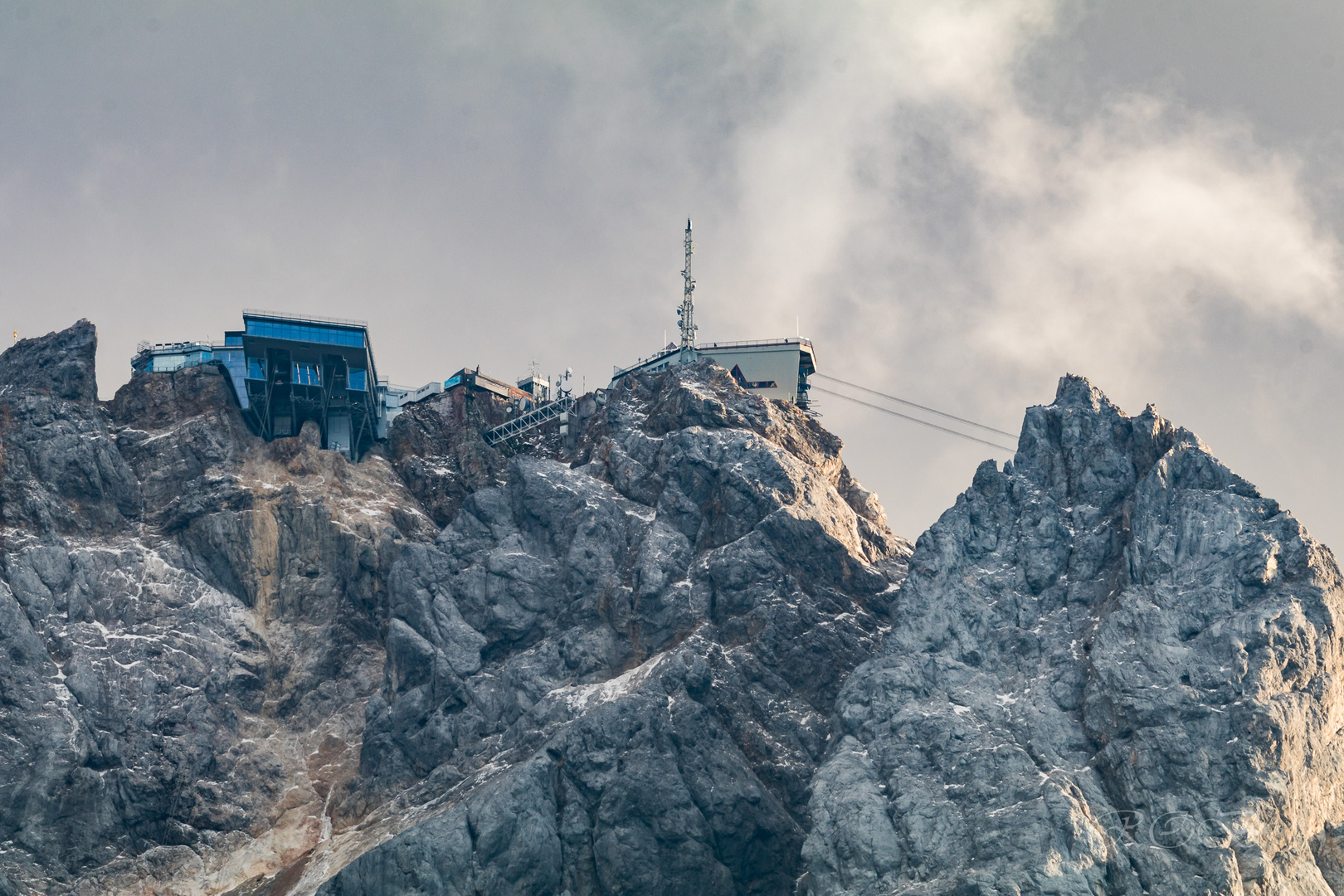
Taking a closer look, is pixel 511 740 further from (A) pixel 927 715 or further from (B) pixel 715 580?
(A) pixel 927 715

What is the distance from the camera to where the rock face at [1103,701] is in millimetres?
150500

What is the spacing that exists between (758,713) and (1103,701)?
36.2 meters

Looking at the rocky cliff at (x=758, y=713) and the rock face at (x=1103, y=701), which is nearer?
the rock face at (x=1103, y=701)

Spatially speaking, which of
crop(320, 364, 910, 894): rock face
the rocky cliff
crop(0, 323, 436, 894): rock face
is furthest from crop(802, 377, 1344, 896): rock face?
crop(0, 323, 436, 894): rock face

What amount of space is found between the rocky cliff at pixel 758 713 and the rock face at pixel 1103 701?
0.33 m

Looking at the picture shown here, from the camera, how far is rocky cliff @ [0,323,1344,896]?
154 m

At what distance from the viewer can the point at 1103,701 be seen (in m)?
162

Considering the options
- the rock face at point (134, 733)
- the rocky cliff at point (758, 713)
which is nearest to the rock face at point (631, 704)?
the rocky cliff at point (758, 713)

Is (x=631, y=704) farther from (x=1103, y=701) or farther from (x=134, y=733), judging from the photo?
(x=134, y=733)

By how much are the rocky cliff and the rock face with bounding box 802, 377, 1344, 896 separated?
330mm

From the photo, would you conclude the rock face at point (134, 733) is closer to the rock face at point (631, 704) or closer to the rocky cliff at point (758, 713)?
the rocky cliff at point (758, 713)

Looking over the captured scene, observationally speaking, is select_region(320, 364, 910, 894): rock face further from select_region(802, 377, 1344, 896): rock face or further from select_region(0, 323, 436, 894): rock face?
select_region(0, 323, 436, 894): rock face

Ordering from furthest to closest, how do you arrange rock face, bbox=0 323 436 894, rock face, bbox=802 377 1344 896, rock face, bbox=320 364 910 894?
rock face, bbox=0 323 436 894 → rock face, bbox=320 364 910 894 → rock face, bbox=802 377 1344 896

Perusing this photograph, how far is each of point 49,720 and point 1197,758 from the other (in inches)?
4494
